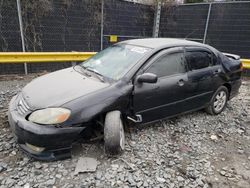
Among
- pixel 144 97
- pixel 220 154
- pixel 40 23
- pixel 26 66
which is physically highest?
pixel 40 23

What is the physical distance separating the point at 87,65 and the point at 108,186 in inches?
85.5

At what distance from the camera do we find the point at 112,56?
3.76m

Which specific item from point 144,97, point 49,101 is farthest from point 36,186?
point 144,97

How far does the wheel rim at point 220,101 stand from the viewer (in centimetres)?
454

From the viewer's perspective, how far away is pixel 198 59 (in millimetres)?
4066

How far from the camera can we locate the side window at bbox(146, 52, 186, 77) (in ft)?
11.4

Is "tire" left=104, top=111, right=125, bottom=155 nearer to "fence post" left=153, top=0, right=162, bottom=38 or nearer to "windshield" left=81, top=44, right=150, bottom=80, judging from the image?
→ "windshield" left=81, top=44, right=150, bottom=80

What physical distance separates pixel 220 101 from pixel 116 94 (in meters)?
2.76

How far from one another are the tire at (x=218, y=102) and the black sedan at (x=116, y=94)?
0.02 m

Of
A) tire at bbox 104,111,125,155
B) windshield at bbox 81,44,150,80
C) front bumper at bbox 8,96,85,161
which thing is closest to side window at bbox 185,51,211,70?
windshield at bbox 81,44,150,80

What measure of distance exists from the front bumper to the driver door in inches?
42.3

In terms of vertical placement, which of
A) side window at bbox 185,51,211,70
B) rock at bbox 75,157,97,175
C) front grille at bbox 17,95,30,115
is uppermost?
side window at bbox 185,51,211,70

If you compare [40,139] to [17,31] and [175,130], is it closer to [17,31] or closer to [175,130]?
[175,130]

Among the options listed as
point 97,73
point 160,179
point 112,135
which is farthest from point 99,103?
point 160,179
